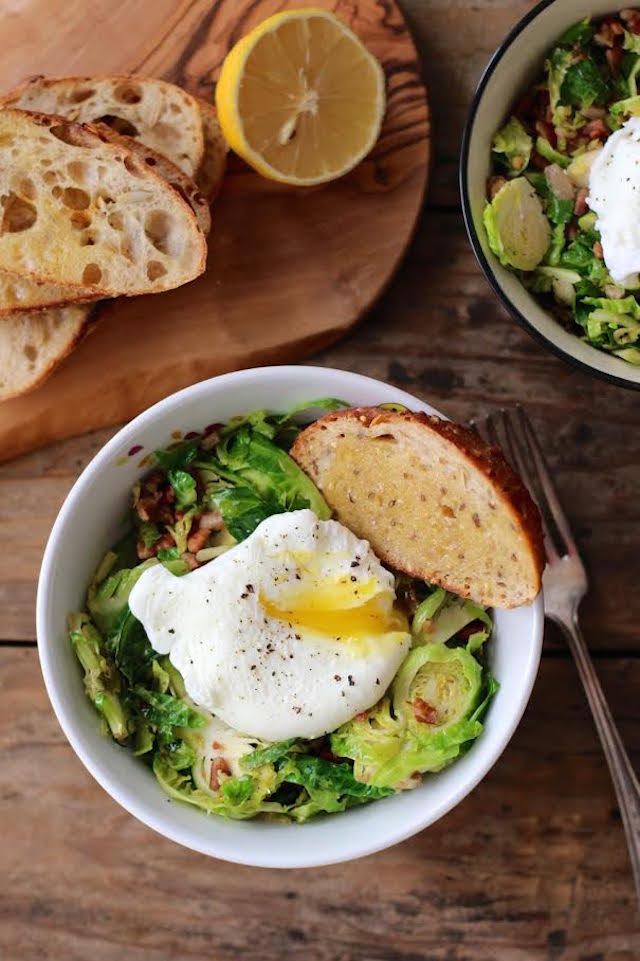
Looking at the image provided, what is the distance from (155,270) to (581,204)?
0.99m

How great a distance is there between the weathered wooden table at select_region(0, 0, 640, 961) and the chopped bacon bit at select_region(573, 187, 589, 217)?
317mm

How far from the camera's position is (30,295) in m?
2.40

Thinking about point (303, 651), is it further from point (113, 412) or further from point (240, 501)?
point (113, 412)

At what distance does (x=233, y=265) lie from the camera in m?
2.50

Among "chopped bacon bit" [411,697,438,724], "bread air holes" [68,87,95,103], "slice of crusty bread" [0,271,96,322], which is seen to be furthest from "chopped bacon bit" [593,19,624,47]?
"chopped bacon bit" [411,697,438,724]

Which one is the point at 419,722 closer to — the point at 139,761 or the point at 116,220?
the point at 139,761

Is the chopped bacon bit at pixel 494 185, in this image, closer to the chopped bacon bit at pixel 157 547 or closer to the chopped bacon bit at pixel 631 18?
the chopped bacon bit at pixel 631 18

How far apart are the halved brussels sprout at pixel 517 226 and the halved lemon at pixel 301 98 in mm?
358

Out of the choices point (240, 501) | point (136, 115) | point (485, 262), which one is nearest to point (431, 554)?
point (240, 501)

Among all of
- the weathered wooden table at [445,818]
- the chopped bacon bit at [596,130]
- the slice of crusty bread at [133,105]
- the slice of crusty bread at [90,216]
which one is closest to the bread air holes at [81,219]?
the slice of crusty bread at [90,216]

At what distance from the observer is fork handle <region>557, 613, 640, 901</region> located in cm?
241

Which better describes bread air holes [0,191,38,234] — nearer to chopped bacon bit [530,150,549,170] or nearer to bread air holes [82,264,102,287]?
bread air holes [82,264,102,287]

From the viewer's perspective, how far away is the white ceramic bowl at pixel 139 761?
6.85 ft

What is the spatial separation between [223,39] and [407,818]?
1.87m
